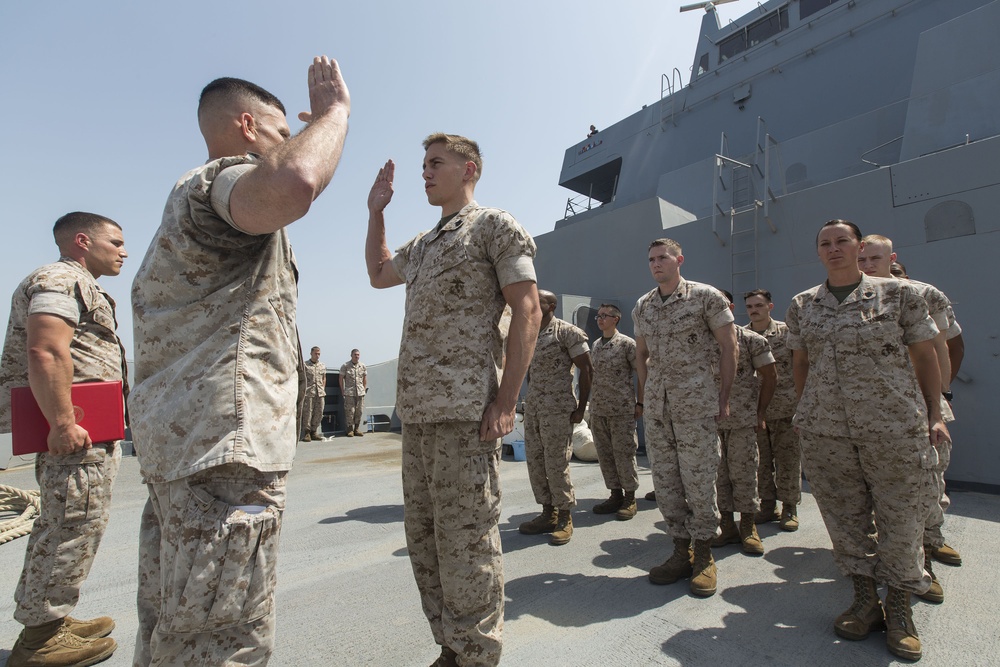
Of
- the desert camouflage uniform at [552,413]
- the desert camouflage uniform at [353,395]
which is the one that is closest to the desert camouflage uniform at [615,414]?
the desert camouflage uniform at [552,413]

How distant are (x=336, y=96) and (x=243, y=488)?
862 millimetres

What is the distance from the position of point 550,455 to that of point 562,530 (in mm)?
513

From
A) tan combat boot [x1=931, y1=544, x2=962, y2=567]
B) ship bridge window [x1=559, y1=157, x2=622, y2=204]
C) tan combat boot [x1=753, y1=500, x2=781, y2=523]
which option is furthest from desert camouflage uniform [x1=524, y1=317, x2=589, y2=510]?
ship bridge window [x1=559, y1=157, x2=622, y2=204]

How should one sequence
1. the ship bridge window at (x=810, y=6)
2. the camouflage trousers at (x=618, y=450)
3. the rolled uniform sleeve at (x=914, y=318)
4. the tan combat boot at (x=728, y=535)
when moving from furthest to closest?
1. the ship bridge window at (x=810, y=6)
2. the camouflage trousers at (x=618, y=450)
3. the tan combat boot at (x=728, y=535)
4. the rolled uniform sleeve at (x=914, y=318)

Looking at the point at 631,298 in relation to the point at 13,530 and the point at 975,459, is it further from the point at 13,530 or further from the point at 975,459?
the point at 13,530

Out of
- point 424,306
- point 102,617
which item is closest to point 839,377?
point 424,306

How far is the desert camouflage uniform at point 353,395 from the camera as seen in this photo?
10.4 meters

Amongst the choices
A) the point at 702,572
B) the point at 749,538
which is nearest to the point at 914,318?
the point at 702,572

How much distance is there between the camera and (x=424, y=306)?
70.0 inches

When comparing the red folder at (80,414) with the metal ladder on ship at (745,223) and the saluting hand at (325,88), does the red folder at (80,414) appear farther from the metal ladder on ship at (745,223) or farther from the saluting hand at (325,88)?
the metal ladder on ship at (745,223)

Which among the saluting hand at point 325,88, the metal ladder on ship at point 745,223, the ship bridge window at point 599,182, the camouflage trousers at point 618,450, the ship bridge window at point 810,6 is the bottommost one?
the camouflage trousers at point 618,450

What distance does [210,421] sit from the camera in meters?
1.04

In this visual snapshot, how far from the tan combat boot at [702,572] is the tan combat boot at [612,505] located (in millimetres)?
1427

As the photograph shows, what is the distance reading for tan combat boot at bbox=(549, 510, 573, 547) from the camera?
3.31 meters
